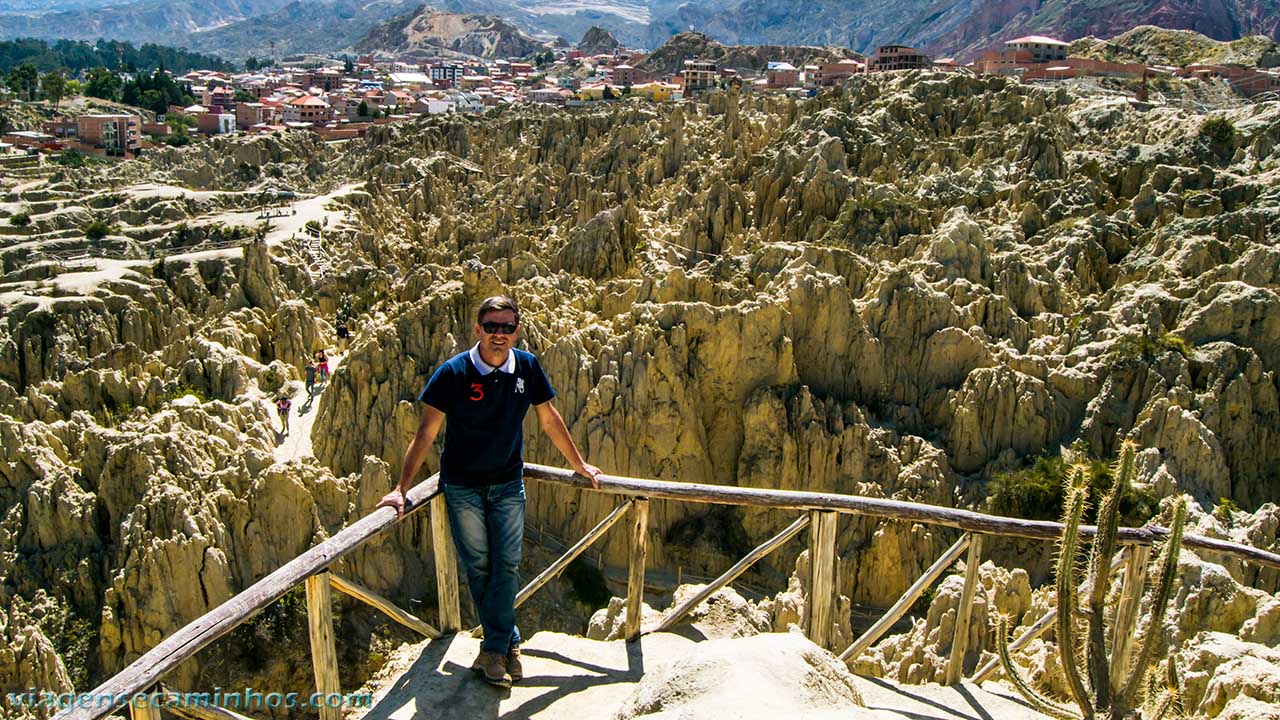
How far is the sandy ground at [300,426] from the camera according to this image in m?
22.9

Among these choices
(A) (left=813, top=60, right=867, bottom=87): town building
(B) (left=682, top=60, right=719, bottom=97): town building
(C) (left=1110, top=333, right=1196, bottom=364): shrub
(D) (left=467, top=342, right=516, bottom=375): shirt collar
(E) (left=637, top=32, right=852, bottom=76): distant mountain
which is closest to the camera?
(D) (left=467, top=342, right=516, bottom=375): shirt collar

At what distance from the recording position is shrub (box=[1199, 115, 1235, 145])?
98.7 ft

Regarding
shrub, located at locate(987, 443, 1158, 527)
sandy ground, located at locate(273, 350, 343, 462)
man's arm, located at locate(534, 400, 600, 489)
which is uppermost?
man's arm, located at locate(534, 400, 600, 489)

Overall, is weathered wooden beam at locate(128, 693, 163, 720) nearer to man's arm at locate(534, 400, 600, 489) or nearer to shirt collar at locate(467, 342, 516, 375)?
shirt collar at locate(467, 342, 516, 375)

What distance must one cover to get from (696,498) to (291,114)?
95.6 meters

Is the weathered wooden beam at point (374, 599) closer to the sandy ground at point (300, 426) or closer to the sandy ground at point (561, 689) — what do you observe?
the sandy ground at point (561, 689)

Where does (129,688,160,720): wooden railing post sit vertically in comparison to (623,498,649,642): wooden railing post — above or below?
above

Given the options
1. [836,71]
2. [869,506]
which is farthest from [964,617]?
[836,71]

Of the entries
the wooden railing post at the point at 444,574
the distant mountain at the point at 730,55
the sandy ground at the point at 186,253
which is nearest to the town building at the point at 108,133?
the sandy ground at the point at 186,253

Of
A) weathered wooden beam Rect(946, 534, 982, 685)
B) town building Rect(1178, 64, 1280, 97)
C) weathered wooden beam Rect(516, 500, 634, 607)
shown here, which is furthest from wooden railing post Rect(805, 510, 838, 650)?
town building Rect(1178, 64, 1280, 97)

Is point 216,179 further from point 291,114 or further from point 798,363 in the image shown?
point 798,363

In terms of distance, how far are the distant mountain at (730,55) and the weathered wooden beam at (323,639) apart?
85.5 metres

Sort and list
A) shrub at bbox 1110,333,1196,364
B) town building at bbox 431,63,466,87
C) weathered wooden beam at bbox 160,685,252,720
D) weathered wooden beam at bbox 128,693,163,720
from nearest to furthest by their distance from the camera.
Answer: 1. weathered wooden beam at bbox 128,693,163,720
2. weathered wooden beam at bbox 160,685,252,720
3. shrub at bbox 1110,333,1196,364
4. town building at bbox 431,63,466,87

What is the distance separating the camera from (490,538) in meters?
6.56
